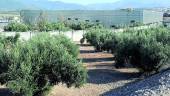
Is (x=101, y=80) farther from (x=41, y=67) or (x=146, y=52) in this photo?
(x=41, y=67)

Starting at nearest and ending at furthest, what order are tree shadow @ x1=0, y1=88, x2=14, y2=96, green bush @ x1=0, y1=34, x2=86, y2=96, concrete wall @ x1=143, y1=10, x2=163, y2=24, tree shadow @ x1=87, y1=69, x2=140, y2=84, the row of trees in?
green bush @ x1=0, y1=34, x2=86, y2=96, tree shadow @ x1=0, y1=88, x2=14, y2=96, tree shadow @ x1=87, y1=69, x2=140, y2=84, the row of trees, concrete wall @ x1=143, y1=10, x2=163, y2=24

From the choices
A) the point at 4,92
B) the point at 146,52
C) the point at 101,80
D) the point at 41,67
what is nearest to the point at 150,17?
the point at 146,52

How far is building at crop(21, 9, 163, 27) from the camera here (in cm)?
15462

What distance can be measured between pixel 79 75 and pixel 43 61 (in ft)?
5.26

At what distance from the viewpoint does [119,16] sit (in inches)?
6319

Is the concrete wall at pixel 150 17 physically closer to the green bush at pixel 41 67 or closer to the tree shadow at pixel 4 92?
the tree shadow at pixel 4 92

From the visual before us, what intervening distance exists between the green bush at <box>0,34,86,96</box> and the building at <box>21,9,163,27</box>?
127 metres

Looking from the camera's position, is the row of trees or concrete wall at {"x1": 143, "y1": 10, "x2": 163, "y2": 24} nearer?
the row of trees

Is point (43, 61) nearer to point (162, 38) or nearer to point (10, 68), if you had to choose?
point (10, 68)

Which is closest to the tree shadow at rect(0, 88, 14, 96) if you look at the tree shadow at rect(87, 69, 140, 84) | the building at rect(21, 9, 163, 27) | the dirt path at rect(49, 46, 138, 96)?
the dirt path at rect(49, 46, 138, 96)

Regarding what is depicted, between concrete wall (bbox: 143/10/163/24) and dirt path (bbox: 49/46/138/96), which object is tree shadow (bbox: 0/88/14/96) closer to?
dirt path (bbox: 49/46/138/96)

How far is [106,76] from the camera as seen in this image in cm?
2722

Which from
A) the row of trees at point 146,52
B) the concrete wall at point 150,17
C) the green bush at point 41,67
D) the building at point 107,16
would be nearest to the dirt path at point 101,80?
the row of trees at point 146,52

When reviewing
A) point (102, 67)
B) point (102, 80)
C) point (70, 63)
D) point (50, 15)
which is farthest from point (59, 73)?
point (50, 15)
